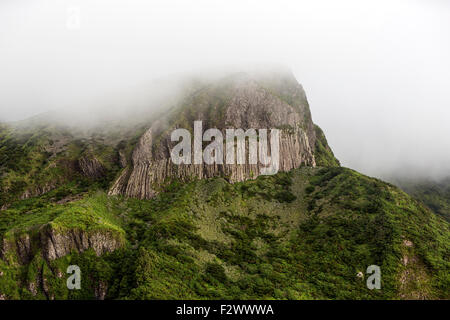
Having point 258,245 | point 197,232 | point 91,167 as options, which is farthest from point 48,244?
point 258,245

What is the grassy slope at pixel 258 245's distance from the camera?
10856cm

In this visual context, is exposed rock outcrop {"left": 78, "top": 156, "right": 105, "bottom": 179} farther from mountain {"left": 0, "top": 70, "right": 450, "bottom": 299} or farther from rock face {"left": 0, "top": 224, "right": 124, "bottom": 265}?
rock face {"left": 0, "top": 224, "right": 124, "bottom": 265}

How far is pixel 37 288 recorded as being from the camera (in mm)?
101688

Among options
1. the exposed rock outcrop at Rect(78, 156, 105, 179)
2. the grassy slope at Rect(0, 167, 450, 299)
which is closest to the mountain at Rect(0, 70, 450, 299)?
the grassy slope at Rect(0, 167, 450, 299)

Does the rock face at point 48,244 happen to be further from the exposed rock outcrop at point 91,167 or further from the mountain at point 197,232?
the exposed rock outcrop at point 91,167

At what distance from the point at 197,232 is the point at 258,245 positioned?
3336 cm

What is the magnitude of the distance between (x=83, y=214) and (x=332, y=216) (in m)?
130

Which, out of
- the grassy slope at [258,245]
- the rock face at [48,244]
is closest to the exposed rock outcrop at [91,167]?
the grassy slope at [258,245]

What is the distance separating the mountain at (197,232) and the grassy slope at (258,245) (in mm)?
539

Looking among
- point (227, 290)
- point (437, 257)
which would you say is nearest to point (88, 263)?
point (227, 290)

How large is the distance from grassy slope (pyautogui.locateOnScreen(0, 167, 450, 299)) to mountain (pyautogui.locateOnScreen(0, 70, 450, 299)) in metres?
0.54

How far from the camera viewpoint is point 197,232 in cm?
14338

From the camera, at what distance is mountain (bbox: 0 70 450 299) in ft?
355
